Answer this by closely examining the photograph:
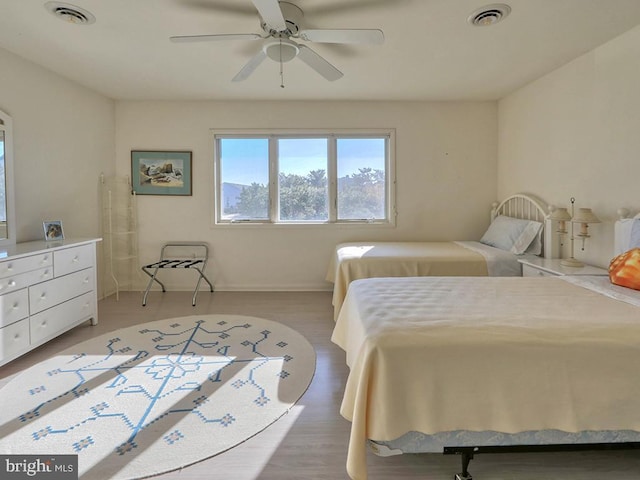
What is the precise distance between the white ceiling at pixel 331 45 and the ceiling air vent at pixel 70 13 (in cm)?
5

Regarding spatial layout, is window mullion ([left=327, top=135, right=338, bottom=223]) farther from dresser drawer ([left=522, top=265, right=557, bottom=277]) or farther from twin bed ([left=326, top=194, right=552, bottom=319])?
dresser drawer ([left=522, top=265, right=557, bottom=277])

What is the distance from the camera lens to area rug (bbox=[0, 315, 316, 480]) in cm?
→ 152

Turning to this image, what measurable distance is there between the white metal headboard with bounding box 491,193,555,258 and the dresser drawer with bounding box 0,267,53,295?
431 cm

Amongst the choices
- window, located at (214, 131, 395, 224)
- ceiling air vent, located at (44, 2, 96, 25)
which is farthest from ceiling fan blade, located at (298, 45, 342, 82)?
window, located at (214, 131, 395, 224)

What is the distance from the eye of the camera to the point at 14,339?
2.28m

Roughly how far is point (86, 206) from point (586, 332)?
454 cm

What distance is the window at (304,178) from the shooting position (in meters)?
4.34

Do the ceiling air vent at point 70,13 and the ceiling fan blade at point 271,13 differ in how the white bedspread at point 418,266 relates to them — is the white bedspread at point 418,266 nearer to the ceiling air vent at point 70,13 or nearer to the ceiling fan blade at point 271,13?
the ceiling fan blade at point 271,13

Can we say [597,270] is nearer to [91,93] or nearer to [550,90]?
[550,90]

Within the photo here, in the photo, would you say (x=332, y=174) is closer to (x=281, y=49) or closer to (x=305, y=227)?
(x=305, y=227)

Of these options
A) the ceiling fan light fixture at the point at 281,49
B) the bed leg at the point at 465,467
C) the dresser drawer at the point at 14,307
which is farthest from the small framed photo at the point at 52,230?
the bed leg at the point at 465,467

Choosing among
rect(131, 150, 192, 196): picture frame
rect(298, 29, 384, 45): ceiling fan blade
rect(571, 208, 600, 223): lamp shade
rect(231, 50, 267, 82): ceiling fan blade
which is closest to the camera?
rect(298, 29, 384, 45): ceiling fan blade

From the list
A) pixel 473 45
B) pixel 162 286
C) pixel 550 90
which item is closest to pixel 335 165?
pixel 473 45

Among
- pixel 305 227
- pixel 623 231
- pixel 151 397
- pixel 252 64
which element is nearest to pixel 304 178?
pixel 305 227
